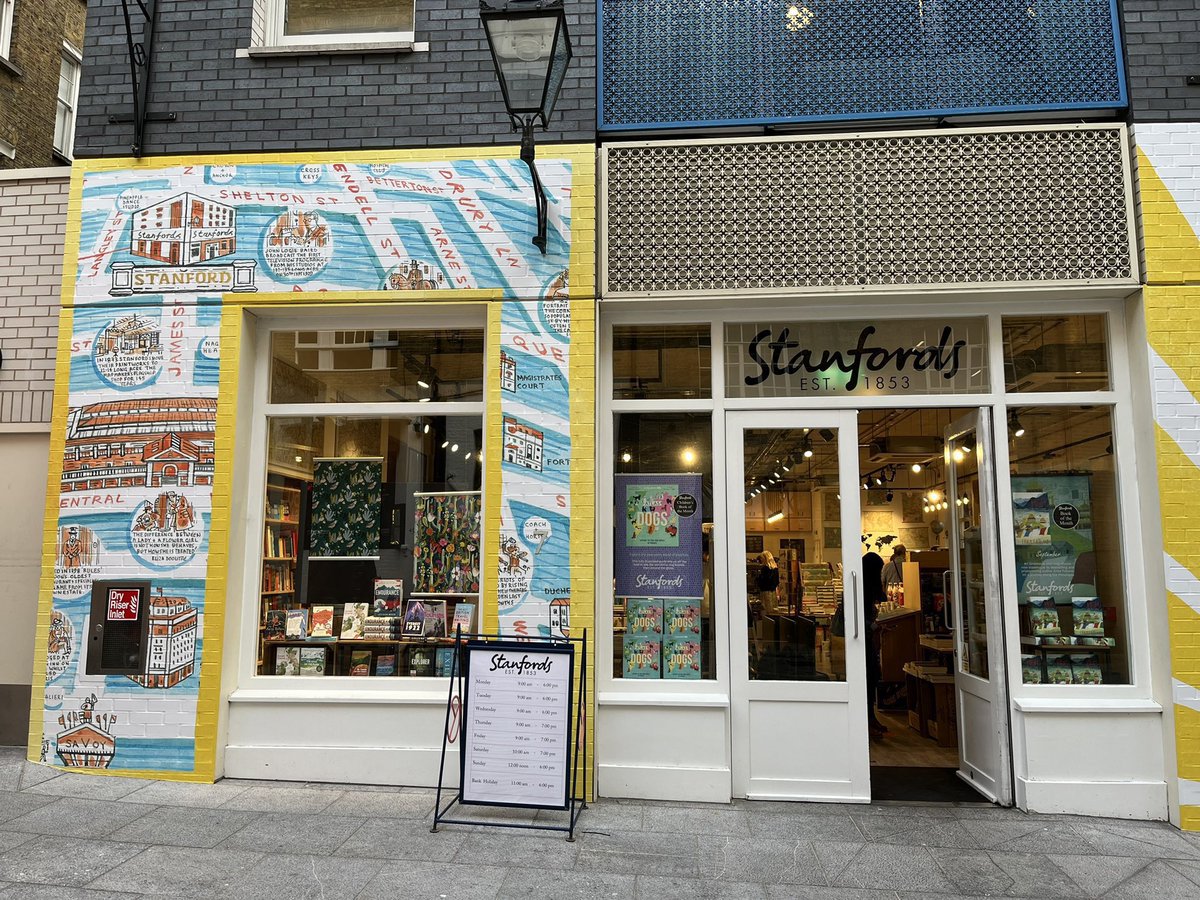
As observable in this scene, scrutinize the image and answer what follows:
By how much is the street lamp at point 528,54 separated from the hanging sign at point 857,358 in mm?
2114

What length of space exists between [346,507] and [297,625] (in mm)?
963

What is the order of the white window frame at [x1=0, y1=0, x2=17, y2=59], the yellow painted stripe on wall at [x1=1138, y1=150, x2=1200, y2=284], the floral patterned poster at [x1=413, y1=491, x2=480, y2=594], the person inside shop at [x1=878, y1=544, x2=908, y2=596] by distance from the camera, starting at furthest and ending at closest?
the person inside shop at [x1=878, y1=544, x2=908, y2=596] → the white window frame at [x1=0, y1=0, x2=17, y2=59] → the floral patterned poster at [x1=413, y1=491, x2=480, y2=594] → the yellow painted stripe on wall at [x1=1138, y1=150, x2=1200, y2=284]

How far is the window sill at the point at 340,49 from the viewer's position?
641cm

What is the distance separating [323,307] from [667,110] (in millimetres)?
2995

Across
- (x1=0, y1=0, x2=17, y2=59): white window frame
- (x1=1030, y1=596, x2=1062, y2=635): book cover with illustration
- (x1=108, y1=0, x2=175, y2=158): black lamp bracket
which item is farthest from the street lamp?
(x1=0, y1=0, x2=17, y2=59): white window frame

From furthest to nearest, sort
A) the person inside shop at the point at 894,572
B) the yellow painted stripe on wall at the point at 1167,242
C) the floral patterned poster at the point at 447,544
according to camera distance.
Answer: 1. the person inside shop at the point at 894,572
2. the floral patterned poster at the point at 447,544
3. the yellow painted stripe on wall at the point at 1167,242

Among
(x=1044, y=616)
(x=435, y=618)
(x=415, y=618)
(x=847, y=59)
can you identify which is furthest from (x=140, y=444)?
(x=1044, y=616)

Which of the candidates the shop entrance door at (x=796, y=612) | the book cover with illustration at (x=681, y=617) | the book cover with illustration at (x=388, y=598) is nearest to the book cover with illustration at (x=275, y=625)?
the book cover with illustration at (x=388, y=598)

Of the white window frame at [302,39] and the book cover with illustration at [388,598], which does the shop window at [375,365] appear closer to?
the book cover with illustration at [388,598]

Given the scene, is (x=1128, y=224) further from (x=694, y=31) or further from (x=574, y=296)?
(x=574, y=296)

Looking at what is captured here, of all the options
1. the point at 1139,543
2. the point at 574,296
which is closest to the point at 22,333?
the point at 574,296

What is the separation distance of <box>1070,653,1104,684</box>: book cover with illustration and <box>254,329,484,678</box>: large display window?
429 centimetres

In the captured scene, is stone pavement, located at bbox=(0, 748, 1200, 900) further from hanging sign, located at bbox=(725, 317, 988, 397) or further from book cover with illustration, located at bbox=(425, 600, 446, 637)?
hanging sign, located at bbox=(725, 317, 988, 397)

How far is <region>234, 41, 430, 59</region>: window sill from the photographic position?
6.41 metres
